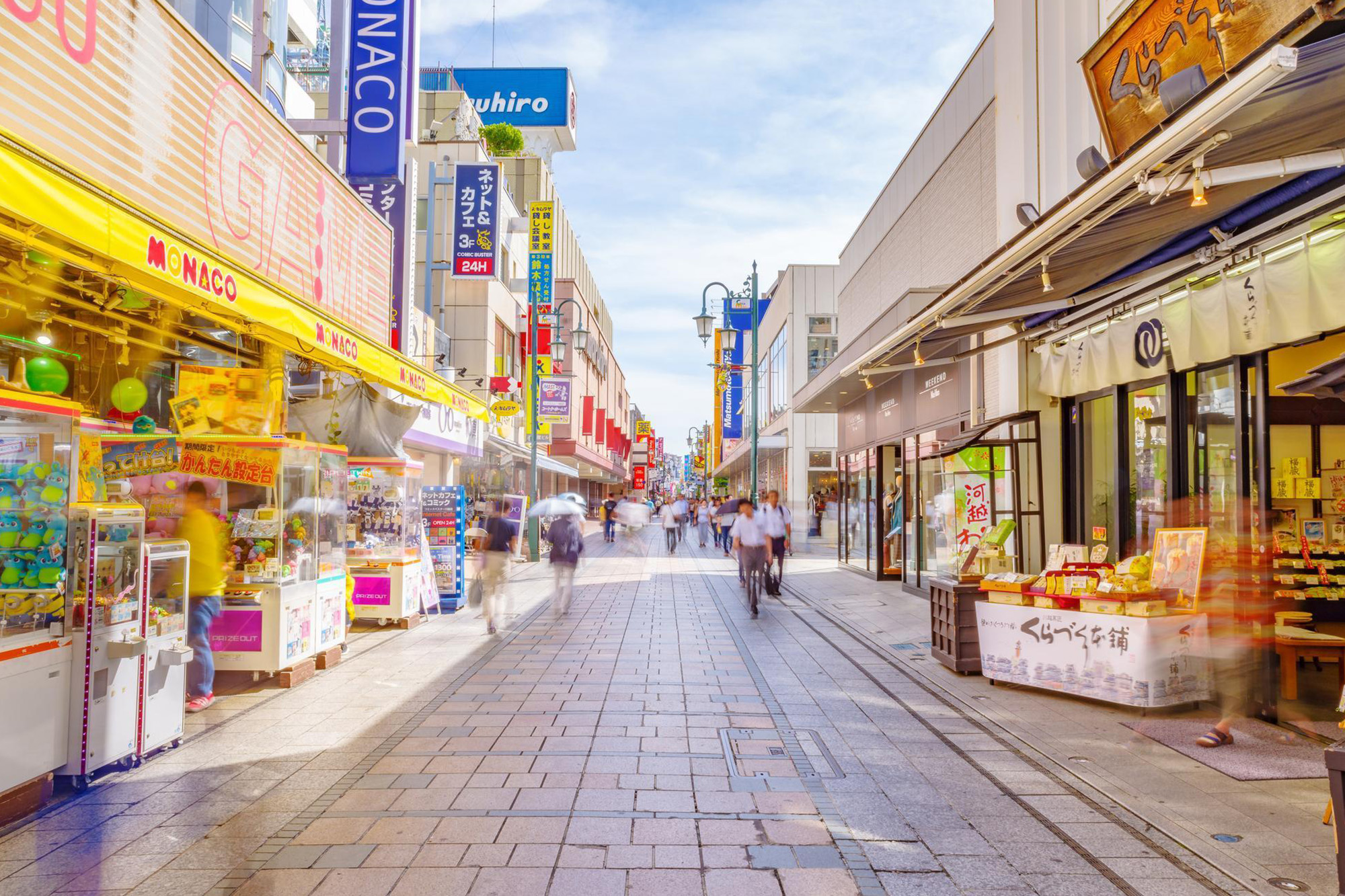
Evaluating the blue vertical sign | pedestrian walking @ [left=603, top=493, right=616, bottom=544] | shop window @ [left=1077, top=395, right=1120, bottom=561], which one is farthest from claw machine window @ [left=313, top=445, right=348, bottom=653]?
pedestrian walking @ [left=603, top=493, right=616, bottom=544]

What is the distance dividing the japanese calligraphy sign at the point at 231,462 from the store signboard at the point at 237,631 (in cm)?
114

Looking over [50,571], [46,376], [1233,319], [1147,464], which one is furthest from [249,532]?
[1147,464]

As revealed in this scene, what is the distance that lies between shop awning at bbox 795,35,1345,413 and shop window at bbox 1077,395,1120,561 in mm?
1400

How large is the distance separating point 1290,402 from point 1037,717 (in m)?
5.55

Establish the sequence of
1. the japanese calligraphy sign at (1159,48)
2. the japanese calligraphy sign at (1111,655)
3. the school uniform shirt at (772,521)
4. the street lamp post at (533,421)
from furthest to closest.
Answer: the street lamp post at (533,421) < the school uniform shirt at (772,521) < the japanese calligraphy sign at (1111,655) < the japanese calligraphy sign at (1159,48)

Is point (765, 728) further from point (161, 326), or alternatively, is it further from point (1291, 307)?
point (161, 326)

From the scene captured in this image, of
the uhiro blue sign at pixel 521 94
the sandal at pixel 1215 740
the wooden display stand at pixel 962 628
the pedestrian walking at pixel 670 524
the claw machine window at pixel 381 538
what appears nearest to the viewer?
the sandal at pixel 1215 740

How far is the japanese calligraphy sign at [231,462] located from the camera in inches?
314

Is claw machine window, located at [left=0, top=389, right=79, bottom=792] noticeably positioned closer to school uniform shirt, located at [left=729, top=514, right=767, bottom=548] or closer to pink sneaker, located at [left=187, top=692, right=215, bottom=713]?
pink sneaker, located at [left=187, top=692, right=215, bottom=713]

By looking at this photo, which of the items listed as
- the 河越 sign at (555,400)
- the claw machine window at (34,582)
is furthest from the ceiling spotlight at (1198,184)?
the 河越 sign at (555,400)

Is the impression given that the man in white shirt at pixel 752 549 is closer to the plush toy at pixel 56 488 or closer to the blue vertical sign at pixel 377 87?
the blue vertical sign at pixel 377 87

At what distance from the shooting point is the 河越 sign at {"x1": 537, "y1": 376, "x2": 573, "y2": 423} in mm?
27656

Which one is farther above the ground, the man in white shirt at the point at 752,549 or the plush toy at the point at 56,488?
the plush toy at the point at 56,488

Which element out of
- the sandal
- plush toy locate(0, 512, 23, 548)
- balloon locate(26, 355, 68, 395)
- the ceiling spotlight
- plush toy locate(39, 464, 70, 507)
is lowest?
the sandal
